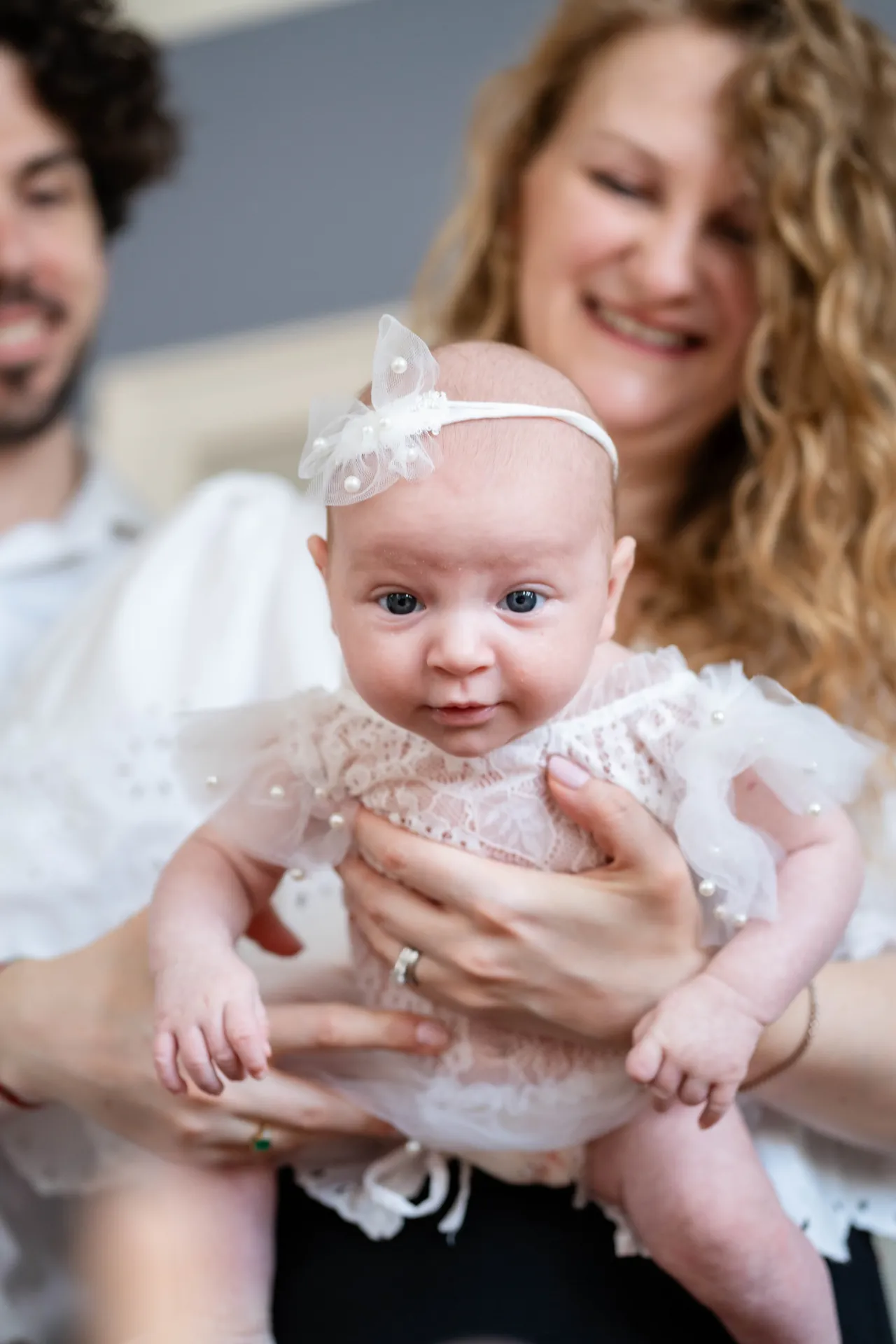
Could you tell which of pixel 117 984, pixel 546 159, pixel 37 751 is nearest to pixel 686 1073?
pixel 117 984

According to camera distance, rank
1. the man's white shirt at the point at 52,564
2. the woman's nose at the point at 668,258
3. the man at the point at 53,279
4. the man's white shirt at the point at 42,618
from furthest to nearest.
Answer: the man at the point at 53,279 < the man's white shirt at the point at 52,564 < the woman's nose at the point at 668,258 < the man's white shirt at the point at 42,618

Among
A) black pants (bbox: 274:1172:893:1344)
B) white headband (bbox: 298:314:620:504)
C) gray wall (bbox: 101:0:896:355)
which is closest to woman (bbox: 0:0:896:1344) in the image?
black pants (bbox: 274:1172:893:1344)

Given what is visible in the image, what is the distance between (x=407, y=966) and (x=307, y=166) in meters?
2.31

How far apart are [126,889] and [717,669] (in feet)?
2.05

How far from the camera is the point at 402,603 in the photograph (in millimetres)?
759

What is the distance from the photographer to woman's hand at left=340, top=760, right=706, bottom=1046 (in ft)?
2.76

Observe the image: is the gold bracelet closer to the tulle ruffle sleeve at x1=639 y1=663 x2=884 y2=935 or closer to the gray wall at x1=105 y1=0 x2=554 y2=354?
the tulle ruffle sleeve at x1=639 y1=663 x2=884 y2=935

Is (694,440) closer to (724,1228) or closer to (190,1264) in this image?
(724,1228)

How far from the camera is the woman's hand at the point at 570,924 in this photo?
840 mm

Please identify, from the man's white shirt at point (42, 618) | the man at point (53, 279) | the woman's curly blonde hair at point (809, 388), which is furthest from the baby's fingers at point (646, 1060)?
the man at point (53, 279)

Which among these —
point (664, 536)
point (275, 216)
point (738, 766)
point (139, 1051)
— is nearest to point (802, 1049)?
point (738, 766)

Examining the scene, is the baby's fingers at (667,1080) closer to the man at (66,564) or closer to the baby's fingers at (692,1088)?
the baby's fingers at (692,1088)

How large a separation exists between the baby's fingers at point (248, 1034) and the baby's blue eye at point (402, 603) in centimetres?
25

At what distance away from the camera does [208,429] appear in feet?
9.38
